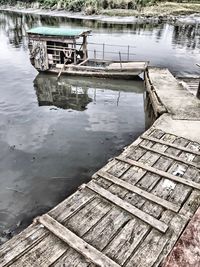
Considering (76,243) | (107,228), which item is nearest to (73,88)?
(107,228)

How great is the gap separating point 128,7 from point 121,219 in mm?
67084

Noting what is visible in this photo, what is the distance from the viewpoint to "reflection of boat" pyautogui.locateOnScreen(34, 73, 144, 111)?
19.0 m

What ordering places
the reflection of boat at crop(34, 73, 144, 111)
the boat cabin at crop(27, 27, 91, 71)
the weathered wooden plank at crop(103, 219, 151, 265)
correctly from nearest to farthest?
the weathered wooden plank at crop(103, 219, 151, 265) < the reflection of boat at crop(34, 73, 144, 111) < the boat cabin at crop(27, 27, 91, 71)

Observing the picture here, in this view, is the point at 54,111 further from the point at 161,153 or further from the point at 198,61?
the point at 198,61

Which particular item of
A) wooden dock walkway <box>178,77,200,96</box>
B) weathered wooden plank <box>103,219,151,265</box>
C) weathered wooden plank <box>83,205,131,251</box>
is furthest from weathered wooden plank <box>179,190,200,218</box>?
wooden dock walkway <box>178,77,200,96</box>

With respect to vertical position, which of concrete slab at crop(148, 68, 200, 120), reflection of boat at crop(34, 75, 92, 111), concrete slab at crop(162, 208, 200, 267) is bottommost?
reflection of boat at crop(34, 75, 92, 111)

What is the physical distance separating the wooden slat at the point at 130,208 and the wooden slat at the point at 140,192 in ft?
1.55

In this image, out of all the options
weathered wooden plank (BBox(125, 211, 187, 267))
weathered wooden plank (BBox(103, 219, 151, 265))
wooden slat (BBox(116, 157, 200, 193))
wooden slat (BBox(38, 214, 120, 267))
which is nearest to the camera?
wooden slat (BBox(38, 214, 120, 267))

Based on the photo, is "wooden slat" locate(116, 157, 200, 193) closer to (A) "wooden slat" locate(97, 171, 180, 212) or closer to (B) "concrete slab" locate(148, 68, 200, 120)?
(A) "wooden slat" locate(97, 171, 180, 212)

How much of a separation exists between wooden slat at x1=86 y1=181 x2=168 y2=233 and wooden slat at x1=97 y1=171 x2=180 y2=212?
0.47 m

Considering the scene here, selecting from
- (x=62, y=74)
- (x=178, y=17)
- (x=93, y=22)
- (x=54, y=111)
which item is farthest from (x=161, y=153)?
(x=178, y=17)

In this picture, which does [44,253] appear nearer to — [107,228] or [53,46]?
[107,228]

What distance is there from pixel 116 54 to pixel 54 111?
49.9ft

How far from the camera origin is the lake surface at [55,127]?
33.6ft
